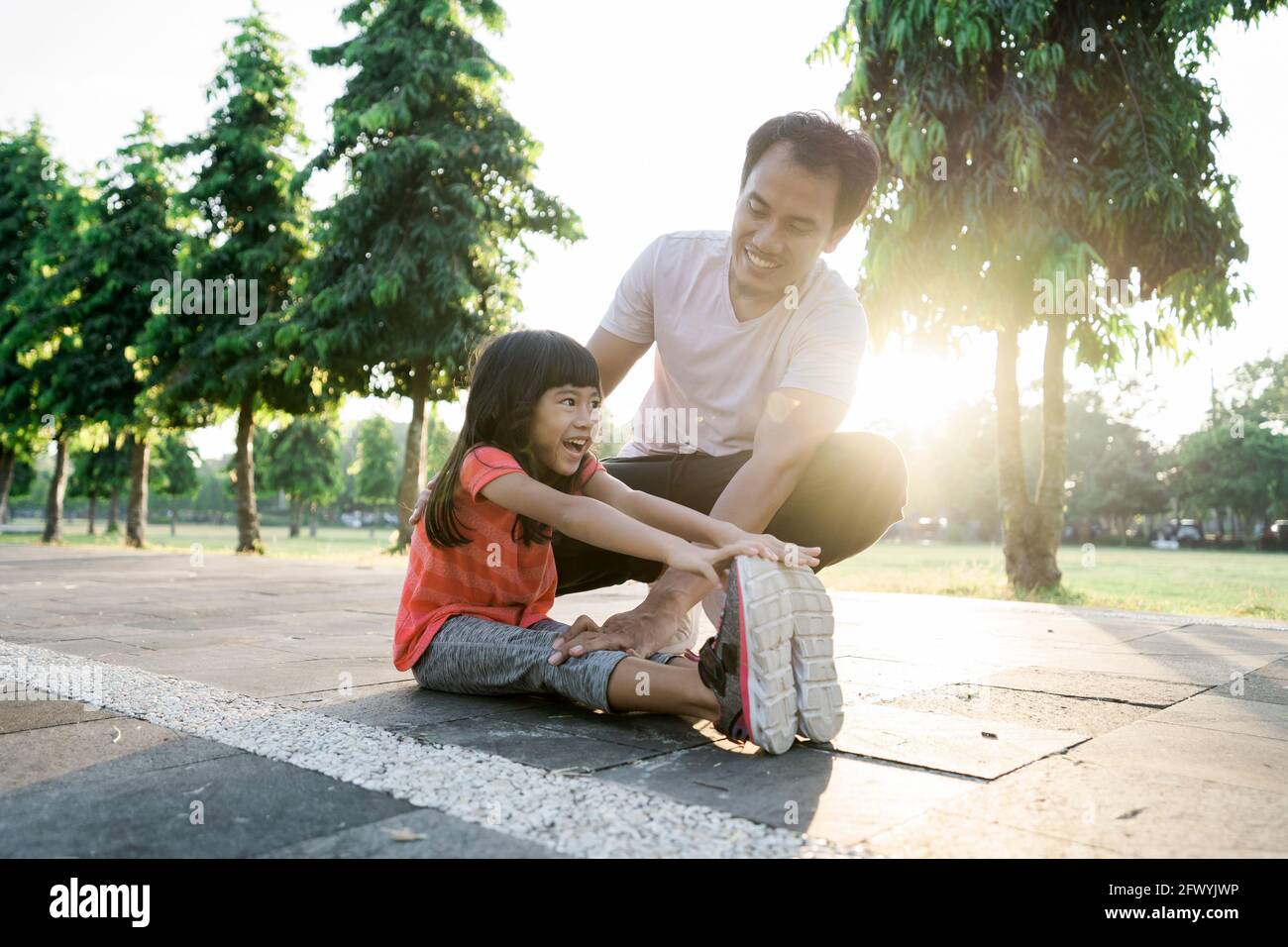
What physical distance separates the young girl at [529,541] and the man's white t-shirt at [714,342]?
0.57m

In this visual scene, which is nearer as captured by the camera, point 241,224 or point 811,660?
point 811,660

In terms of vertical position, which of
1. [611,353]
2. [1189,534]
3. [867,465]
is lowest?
[1189,534]

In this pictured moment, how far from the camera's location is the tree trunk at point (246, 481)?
16.7m

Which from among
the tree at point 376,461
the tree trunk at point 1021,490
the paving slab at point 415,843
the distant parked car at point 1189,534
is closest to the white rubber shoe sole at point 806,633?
the paving slab at point 415,843

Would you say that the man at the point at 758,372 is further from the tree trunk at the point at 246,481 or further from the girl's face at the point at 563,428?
the tree trunk at the point at 246,481

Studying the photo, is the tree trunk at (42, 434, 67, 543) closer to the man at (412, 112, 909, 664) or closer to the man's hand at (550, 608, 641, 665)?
the man at (412, 112, 909, 664)

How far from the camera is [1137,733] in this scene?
2303mm

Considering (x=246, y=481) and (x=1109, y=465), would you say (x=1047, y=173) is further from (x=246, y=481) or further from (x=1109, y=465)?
(x=1109, y=465)

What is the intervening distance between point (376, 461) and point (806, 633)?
58033 mm

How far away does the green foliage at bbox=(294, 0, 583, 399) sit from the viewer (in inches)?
561

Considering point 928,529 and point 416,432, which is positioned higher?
point 416,432

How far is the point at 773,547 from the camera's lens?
227 cm

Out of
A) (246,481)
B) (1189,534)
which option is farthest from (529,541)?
(1189,534)
